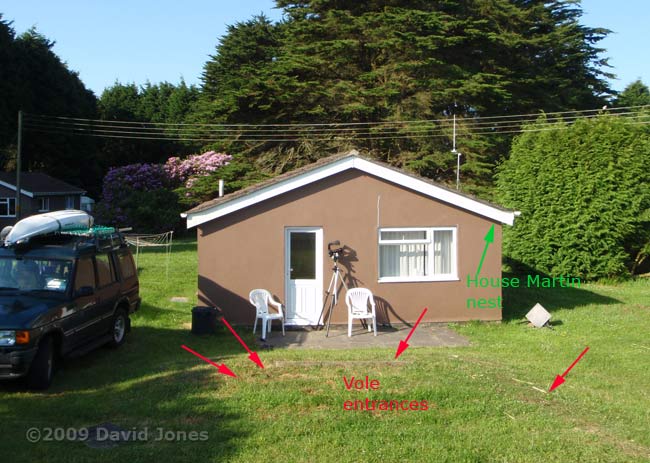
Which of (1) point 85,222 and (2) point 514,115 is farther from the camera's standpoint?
(2) point 514,115

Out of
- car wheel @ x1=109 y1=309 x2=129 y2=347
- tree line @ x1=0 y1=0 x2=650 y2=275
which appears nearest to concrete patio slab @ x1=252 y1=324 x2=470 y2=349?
car wheel @ x1=109 y1=309 x2=129 y2=347

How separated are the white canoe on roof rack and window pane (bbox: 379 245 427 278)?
6042 mm

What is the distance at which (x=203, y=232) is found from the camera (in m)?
12.8

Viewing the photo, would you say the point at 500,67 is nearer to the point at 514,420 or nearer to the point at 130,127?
the point at 514,420

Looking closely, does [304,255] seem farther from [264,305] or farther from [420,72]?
[420,72]

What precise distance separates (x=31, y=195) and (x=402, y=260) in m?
32.4

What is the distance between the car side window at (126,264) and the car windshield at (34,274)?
2.04 meters

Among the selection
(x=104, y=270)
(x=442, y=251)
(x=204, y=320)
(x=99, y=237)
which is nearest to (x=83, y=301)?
(x=104, y=270)

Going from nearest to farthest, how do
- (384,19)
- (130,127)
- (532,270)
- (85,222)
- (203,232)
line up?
(85,222)
(203,232)
(532,270)
(384,19)
(130,127)

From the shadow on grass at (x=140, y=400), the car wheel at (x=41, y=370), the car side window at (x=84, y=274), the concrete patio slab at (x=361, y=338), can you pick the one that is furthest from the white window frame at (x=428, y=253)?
the car wheel at (x=41, y=370)

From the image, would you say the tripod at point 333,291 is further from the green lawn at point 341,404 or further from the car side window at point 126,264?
the car side window at point 126,264

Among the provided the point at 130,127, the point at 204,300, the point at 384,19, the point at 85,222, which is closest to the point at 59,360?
the point at 85,222

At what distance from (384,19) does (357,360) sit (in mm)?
24336

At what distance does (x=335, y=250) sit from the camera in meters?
12.9
